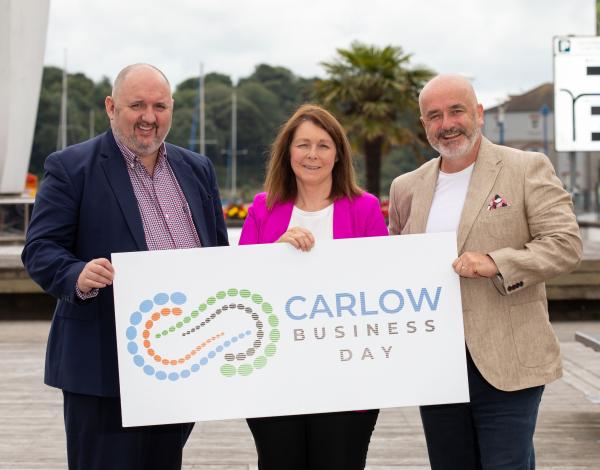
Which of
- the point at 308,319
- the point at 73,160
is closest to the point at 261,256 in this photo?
the point at 308,319

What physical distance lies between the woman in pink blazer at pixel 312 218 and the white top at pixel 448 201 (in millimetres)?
192

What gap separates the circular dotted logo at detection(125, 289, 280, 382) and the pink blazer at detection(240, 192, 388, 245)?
0.27 m

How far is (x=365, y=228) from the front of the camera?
11.2ft

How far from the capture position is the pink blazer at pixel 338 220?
11.1 ft

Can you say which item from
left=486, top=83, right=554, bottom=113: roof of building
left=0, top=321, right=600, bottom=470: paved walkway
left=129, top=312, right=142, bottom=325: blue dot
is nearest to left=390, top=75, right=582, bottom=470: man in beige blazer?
left=129, top=312, right=142, bottom=325: blue dot

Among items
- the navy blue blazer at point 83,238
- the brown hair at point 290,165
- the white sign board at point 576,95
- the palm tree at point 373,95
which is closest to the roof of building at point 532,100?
the palm tree at point 373,95

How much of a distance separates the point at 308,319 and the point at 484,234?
0.65m

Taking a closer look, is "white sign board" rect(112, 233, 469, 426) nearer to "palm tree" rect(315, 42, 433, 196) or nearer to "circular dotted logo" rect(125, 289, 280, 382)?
"circular dotted logo" rect(125, 289, 280, 382)

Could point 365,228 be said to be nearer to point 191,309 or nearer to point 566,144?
point 191,309

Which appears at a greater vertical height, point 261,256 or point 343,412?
point 261,256

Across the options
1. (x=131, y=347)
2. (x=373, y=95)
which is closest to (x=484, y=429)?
(x=131, y=347)

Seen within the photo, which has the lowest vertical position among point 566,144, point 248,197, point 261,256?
point 261,256

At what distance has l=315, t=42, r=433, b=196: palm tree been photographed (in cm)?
3050

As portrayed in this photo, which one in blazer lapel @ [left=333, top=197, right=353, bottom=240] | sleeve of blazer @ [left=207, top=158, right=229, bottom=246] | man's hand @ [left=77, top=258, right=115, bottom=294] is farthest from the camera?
sleeve of blazer @ [left=207, top=158, right=229, bottom=246]
